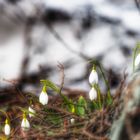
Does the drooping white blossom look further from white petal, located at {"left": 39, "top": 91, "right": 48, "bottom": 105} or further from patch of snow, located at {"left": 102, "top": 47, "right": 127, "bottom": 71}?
patch of snow, located at {"left": 102, "top": 47, "right": 127, "bottom": 71}

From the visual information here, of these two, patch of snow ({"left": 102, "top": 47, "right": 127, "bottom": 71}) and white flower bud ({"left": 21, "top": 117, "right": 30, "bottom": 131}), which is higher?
patch of snow ({"left": 102, "top": 47, "right": 127, "bottom": 71})

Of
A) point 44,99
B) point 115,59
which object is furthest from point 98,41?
point 44,99

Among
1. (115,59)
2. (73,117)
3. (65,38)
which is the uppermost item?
(65,38)

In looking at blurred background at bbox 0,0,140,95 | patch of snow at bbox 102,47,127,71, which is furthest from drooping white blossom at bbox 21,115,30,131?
patch of snow at bbox 102,47,127,71

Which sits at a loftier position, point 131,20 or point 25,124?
point 131,20

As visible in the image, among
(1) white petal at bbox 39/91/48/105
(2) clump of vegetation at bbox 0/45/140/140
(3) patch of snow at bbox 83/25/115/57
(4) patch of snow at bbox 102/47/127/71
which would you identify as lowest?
(2) clump of vegetation at bbox 0/45/140/140

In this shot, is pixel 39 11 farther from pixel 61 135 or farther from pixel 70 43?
pixel 61 135

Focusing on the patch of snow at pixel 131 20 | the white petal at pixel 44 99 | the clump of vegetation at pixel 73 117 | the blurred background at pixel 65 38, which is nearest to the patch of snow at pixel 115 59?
the blurred background at pixel 65 38

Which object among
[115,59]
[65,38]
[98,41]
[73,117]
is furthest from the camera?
[65,38]

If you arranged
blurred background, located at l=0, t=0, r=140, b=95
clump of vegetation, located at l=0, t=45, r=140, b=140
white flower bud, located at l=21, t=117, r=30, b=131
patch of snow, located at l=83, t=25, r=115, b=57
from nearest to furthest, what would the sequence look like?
clump of vegetation, located at l=0, t=45, r=140, b=140, white flower bud, located at l=21, t=117, r=30, b=131, blurred background, located at l=0, t=0, r=140, b=95, patch of snow, located at l=83, t=25, r=115, b=57

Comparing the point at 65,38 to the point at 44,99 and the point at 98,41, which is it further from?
the point at 44,99
